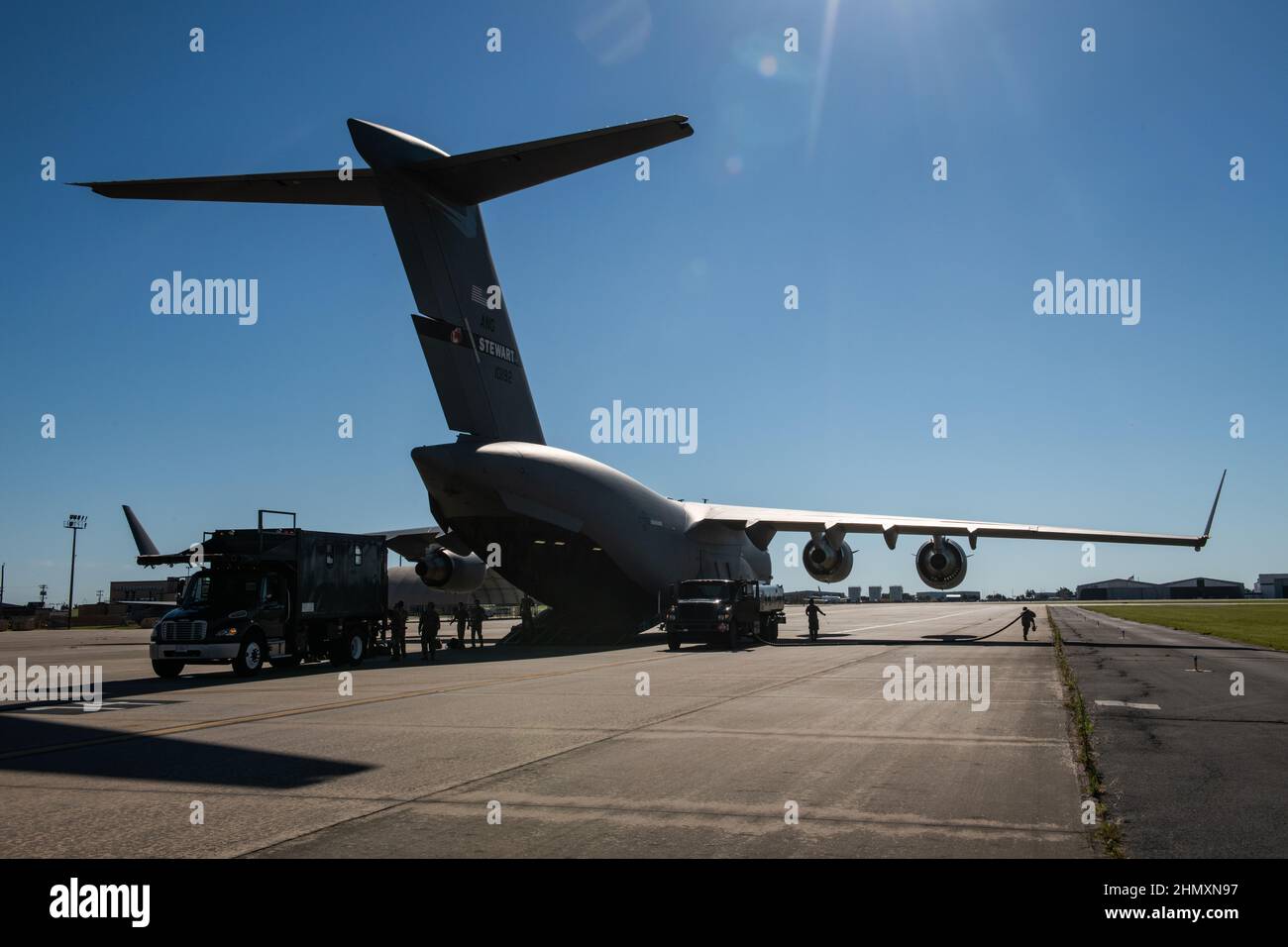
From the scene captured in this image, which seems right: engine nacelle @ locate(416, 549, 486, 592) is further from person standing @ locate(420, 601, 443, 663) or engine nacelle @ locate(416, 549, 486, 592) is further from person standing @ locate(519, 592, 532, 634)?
person standing @ locate(420, 601, 443, 663)

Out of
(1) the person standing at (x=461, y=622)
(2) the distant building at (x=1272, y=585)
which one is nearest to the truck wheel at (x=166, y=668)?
(1) the person standing at (x=461, y=622)

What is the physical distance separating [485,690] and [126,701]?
6.02m

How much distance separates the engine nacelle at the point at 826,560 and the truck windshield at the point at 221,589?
920 inches

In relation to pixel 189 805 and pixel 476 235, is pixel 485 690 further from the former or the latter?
pixel 476 235

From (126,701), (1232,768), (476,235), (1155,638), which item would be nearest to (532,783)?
(1232,768)

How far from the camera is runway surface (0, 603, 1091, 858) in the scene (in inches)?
251

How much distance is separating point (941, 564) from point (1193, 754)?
27.3 metres

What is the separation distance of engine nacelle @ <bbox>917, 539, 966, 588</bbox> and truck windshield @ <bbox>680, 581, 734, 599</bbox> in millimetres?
9152

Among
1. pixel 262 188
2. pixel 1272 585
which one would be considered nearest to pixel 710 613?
pixel 262 188

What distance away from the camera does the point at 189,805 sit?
7.52 meters

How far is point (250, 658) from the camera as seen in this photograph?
21656 mm

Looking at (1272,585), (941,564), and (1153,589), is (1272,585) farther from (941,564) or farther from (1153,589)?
(941,564)

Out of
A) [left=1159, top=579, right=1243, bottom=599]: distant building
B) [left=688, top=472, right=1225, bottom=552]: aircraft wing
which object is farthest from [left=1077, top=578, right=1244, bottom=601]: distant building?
[left=688, top=472, right=1225, bottom=552]: aircraft wing
